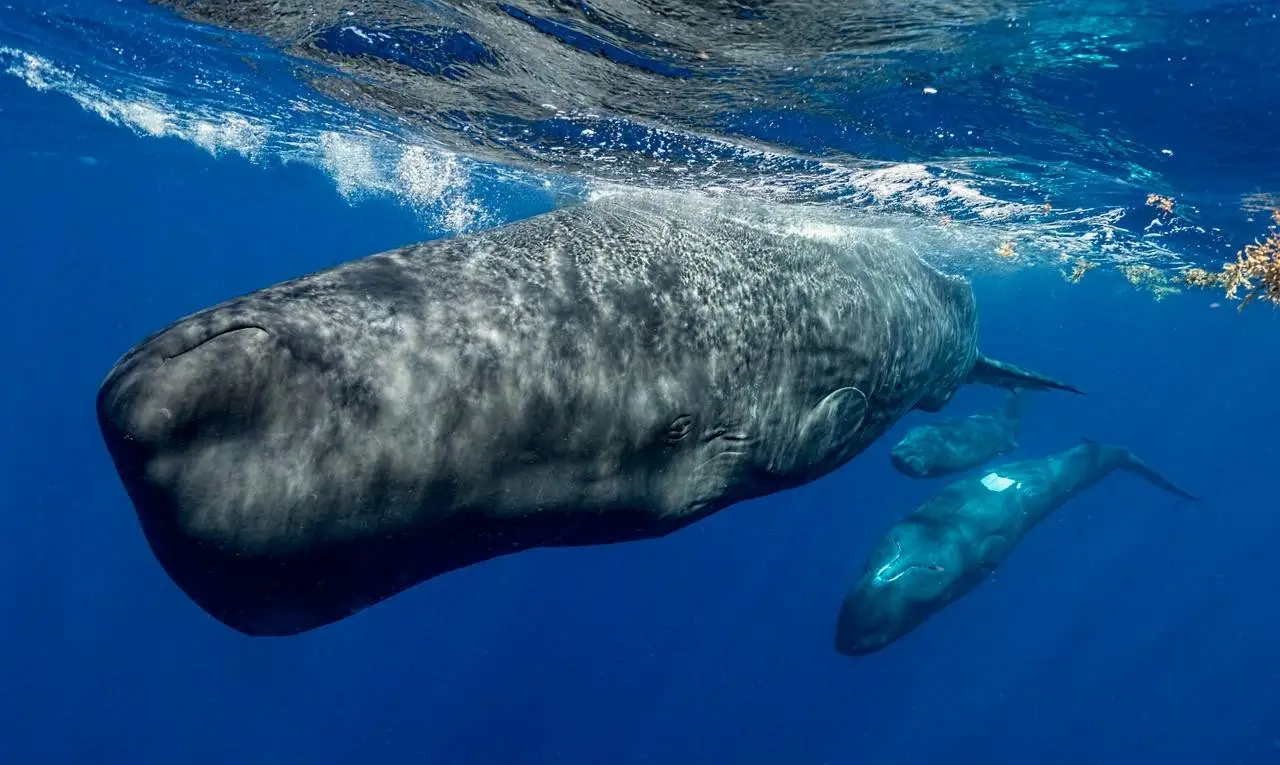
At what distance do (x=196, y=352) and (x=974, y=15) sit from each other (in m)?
7.70

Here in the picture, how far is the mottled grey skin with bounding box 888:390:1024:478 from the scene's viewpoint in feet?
46.3

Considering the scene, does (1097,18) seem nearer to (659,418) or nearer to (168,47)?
(659,418)

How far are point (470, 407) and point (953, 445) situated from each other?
1376 cm

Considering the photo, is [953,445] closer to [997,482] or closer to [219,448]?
[997,482]

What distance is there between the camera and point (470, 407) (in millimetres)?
3111

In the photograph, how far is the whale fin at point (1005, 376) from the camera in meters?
11.3

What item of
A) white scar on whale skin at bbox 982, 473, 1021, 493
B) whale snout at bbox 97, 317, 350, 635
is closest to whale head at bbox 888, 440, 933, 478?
white scar on whale skin at bbox 982, 473, 1021, 493

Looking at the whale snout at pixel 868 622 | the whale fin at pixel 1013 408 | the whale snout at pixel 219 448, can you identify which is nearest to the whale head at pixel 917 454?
the whale snout at pixel 868 622

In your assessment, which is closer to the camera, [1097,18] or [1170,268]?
[1097,18]

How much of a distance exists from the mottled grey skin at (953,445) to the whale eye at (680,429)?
10803mm

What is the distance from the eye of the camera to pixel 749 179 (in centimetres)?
1424

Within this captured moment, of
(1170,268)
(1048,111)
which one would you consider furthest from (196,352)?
(1170,268)

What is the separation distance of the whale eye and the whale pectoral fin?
1.18 meters

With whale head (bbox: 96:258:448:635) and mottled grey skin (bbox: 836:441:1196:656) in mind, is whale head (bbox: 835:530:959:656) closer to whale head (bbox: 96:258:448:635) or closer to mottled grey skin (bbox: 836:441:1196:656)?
mottled grey skin (bbox: 836:441:1196:656)
